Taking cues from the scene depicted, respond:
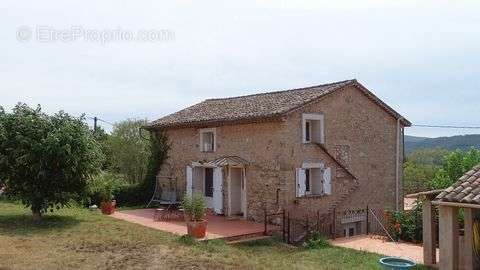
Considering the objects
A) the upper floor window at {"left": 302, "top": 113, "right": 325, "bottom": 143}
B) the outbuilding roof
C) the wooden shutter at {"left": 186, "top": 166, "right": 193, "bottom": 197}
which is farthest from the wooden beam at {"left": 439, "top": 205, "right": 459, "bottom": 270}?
the wooden shutter at {"left": 186, "top": 166, "right": 193, "bottom": 197}

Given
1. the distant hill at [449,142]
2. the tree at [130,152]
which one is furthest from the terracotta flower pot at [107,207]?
the distant hill at [449,142]

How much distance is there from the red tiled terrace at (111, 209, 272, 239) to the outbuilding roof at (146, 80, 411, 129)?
3945 millimetres

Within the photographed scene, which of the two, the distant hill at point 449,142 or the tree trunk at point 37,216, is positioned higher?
the distant hill at point 449,142

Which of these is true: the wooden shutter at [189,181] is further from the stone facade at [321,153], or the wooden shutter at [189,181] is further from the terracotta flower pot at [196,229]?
the terracotta flower pot at [196,229]

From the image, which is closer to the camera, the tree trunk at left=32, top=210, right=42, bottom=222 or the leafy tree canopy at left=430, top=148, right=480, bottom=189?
the tree trunk at left=32, top=210, right=42, bottom=222

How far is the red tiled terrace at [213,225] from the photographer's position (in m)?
15.8

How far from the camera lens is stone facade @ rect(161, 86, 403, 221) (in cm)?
1761

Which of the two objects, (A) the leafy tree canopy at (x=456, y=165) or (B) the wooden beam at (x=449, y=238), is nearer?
(B) the wooden beam at (x=449, y=238)

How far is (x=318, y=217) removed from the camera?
17.5 metres

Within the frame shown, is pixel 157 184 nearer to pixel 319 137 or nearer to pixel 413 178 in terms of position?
pixel 319 137

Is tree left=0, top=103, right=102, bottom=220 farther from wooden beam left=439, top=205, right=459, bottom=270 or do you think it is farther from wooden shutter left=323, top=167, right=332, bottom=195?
wooden beam left=439, top=205, right=459, bottom=270

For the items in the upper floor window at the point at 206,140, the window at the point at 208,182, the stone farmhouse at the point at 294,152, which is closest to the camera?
the stone farmhouse at the point at 294,152

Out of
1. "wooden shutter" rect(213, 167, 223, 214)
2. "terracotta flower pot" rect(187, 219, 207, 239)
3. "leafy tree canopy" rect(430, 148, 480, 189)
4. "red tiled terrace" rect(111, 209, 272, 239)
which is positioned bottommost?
"red tiled terrace" rect(111, 209, 272, 239)

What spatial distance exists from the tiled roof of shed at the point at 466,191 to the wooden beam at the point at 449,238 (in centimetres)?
41
